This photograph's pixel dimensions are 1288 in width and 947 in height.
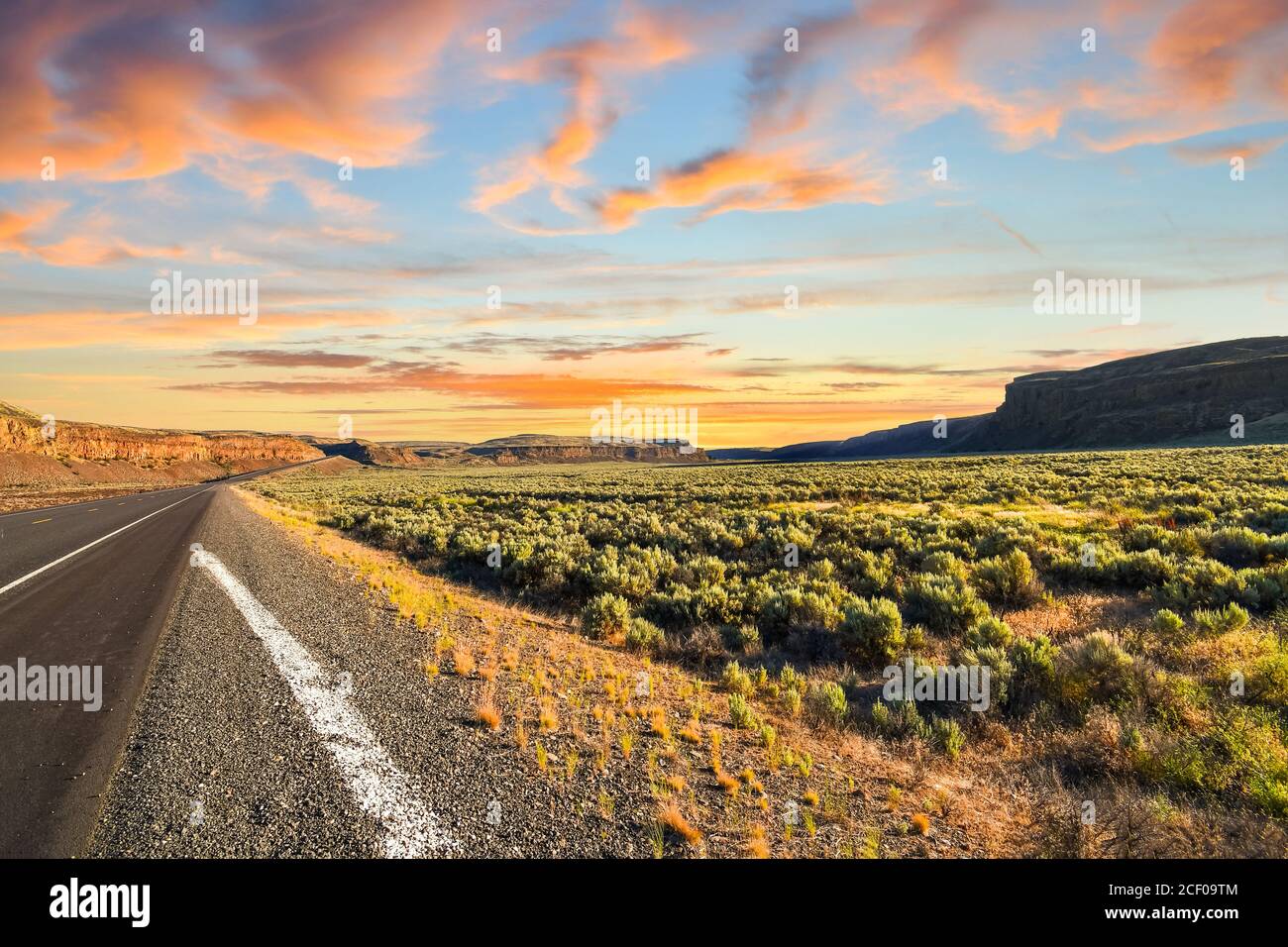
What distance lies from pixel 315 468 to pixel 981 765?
452 feet

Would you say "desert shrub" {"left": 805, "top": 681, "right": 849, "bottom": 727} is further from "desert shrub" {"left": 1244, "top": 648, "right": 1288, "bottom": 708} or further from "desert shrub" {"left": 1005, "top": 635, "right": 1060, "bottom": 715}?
"desert shrub" {"left": 1244, "top": 648, "right": 1288, "bottom": 708}

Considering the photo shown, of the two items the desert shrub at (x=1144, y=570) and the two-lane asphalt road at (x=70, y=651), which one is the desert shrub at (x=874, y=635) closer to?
the desert shrub at (x=1144, y=570)

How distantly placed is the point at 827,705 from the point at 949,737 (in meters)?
1.15

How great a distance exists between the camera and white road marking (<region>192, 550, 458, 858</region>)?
348cm

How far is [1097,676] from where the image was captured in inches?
265

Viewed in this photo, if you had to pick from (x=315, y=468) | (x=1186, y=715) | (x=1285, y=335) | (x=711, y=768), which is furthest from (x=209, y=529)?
(x=1285, y=335)

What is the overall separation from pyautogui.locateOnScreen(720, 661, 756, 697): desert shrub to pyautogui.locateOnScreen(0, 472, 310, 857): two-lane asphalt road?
18.1ft

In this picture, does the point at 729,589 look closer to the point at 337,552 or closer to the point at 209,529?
the point at 337,552

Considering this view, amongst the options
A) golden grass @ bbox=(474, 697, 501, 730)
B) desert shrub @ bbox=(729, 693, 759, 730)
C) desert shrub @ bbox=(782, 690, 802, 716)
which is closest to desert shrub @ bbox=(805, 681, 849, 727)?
desert shrub @ bbox=(782, 690, 802, 716)

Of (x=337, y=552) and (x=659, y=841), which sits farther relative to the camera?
(x=337, y=552)

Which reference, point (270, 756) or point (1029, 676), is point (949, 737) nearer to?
point (1029, 676)

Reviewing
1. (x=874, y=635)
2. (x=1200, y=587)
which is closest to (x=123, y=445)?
(x=874, y=635)

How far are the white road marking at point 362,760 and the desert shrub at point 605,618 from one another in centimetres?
403

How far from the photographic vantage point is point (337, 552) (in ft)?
53.8
